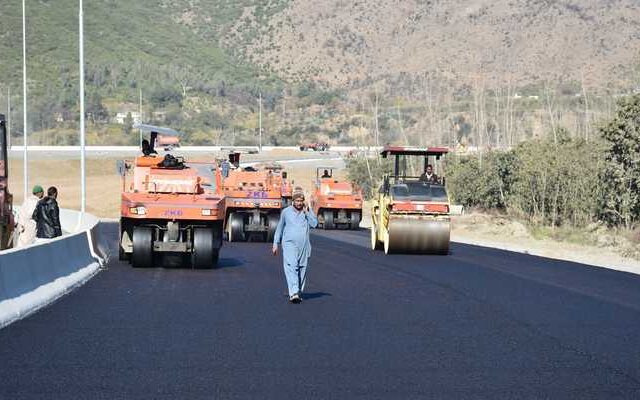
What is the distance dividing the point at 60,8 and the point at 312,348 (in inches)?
5492

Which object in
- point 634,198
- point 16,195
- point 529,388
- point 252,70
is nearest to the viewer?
point 529,388

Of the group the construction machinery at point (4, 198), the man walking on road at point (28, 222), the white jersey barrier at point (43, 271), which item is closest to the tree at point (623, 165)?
the white jersey barrier at point (43, 271)

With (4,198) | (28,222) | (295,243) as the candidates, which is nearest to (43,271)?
(295,243)

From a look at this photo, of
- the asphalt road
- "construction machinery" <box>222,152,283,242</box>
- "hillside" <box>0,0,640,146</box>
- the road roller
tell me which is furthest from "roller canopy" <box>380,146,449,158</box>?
"hillside" <box>0,0,640,146</box>

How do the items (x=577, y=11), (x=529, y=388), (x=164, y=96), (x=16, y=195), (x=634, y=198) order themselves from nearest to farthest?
(x=529, y=388), (x=634, y=198), (x=16, y=195), (x=164, y=96), (x=577, y=11)

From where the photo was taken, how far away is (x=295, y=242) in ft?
55.7

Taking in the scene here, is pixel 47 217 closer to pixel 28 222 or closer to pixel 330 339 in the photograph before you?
pixel 28 222

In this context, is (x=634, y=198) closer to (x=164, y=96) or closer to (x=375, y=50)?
(x=164, y=96)

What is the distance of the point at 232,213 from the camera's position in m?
35.8

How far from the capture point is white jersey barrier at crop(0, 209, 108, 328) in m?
15.0

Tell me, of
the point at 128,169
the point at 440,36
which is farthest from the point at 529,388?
the point at 440,36

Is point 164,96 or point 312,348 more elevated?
point 164,96

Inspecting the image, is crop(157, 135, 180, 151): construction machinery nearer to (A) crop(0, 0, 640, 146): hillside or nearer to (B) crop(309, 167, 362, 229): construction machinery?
(B) crop(309, 167, 362, 229): construction machinery

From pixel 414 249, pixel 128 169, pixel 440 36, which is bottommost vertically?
pixel 414 249
